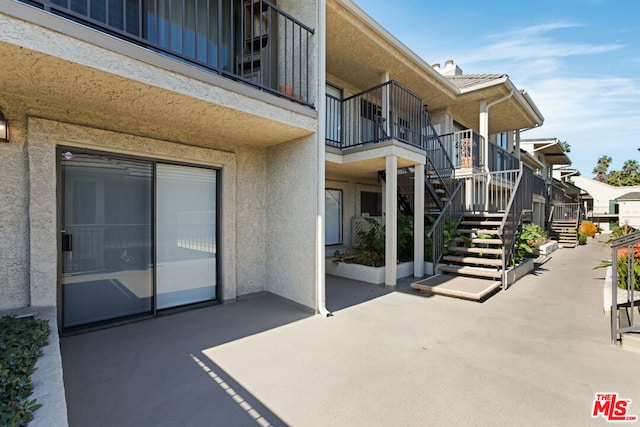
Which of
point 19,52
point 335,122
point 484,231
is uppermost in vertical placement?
point 335,122

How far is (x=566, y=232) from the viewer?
1391 centimetres

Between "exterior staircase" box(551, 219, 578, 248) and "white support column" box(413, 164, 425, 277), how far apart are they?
1059 cm

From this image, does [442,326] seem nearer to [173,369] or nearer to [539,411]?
[539,411]

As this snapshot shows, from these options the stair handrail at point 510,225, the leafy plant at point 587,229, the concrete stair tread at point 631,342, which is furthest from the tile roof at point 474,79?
the leafy plant at point 587,229

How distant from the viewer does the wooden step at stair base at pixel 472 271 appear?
6160mm

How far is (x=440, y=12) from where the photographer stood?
7.54m

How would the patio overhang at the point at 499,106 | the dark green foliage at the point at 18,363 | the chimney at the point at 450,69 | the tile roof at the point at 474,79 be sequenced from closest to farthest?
the dark green foliage at the point at 18,363 < the tile roof at the point at 474,79 < the patio overhang at the point at 499,106 < the chimney at the point at 450,69

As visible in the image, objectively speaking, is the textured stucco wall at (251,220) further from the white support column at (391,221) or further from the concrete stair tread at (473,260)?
the concrete stair tread at (473,260)

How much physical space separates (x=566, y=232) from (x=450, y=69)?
983 cm

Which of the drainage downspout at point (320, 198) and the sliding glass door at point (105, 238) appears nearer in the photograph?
the sliding glass door at point (105, 238)

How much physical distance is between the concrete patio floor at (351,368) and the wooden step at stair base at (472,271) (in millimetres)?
1374

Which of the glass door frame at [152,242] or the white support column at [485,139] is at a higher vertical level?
the white support column at [485,139]

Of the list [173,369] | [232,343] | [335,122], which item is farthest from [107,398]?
[335,122]

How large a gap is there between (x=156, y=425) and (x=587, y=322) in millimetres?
5508
